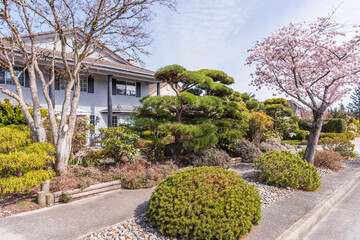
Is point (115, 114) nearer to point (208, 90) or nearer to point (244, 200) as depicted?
point (208, 90)

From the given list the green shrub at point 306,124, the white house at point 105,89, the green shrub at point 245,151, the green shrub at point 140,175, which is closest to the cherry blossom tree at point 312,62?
the green shrub at point 245,151

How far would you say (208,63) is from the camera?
12.1 m

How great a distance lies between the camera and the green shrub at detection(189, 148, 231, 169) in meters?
7.66

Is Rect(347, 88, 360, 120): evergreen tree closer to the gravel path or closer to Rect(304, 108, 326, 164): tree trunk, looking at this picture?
Rect(304, 108, 326, 164): tree trunk

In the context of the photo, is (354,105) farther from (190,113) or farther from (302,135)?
(190,113)

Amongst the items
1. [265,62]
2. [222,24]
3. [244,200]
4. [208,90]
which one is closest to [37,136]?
[244,200]

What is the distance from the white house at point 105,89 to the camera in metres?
12.1

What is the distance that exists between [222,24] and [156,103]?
12.8ft

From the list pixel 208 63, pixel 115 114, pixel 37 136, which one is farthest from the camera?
pixel 115 114

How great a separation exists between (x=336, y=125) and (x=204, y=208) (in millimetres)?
26039

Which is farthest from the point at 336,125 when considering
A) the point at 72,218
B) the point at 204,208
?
the point at 72,218

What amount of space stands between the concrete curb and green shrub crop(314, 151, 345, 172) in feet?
6.68

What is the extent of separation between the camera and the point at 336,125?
23.6m

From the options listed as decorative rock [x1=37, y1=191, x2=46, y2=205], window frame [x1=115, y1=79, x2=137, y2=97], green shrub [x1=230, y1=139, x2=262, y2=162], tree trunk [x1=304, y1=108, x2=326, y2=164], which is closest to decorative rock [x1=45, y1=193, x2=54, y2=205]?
decorative rock [x1=37, y1=191, x2=46, y2=205]
